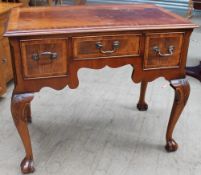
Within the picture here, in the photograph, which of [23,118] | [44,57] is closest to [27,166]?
[23,118]

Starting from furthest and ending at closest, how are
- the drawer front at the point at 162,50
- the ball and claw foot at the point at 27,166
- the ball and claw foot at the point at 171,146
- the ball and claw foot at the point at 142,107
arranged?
the ball and claw foot at the point at 142,107
the ball and claw foot at the point at 171,146
the ball and claw foot at the point at 27,166
the drawer front at the point at 162,50

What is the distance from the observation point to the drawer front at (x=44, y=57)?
137 centimetres

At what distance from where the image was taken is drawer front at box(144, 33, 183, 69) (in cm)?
150

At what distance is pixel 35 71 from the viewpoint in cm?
141

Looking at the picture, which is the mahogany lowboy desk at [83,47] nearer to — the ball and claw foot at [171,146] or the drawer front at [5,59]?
the ball and claw foot at [171,146]

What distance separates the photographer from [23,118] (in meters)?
1.49

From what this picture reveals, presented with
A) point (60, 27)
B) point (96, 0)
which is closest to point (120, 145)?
point (60, 27)

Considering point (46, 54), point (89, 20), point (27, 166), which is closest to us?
point (46, 54)

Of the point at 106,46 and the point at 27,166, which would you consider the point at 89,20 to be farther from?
the point at 27,166

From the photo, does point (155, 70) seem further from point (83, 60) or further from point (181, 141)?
point (181, 141)

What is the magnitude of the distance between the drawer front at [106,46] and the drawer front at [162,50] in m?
0.06

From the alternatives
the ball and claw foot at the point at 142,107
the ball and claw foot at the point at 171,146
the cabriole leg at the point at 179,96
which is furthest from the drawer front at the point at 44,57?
the ball and claw foot at the point at 142,107

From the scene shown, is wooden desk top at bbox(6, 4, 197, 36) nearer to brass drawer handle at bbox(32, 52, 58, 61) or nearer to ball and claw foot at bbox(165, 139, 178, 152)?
brass drawer handle at bbox(32, 52, 58, 61)

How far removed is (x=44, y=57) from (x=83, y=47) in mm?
191
